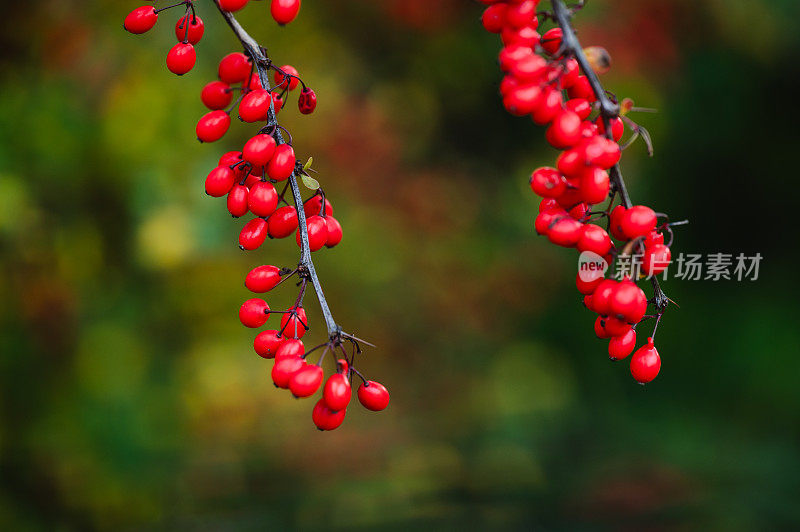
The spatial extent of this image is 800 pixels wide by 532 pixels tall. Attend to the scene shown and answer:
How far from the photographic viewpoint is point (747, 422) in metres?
5.36

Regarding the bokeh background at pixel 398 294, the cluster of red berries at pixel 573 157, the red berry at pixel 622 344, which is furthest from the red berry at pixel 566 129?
the bokeh background at pixel 398 294

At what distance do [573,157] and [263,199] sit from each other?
0.48m

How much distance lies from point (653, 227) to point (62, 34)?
9.43 ft

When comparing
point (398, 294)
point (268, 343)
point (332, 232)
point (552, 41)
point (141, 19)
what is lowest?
point (268, 343)

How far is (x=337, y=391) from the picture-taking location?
1.08 metres

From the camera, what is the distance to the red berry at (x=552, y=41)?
1.06m

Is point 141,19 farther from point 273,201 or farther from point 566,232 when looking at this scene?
point 566,232

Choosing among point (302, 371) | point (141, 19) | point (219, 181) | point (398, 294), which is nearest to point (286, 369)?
point (302, 371)

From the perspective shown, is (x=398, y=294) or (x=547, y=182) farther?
(x=398, y=294)

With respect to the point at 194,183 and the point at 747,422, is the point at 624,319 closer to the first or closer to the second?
the point at 194,183

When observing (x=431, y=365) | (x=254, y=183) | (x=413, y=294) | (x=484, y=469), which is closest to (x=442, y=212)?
(x=413, y=294)

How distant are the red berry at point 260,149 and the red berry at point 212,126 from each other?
227mm

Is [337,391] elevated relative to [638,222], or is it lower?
lower

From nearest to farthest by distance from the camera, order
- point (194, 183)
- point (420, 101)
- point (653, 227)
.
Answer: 1. point (653, 227)
2. point (194, 183)
3. point (420, 101)
